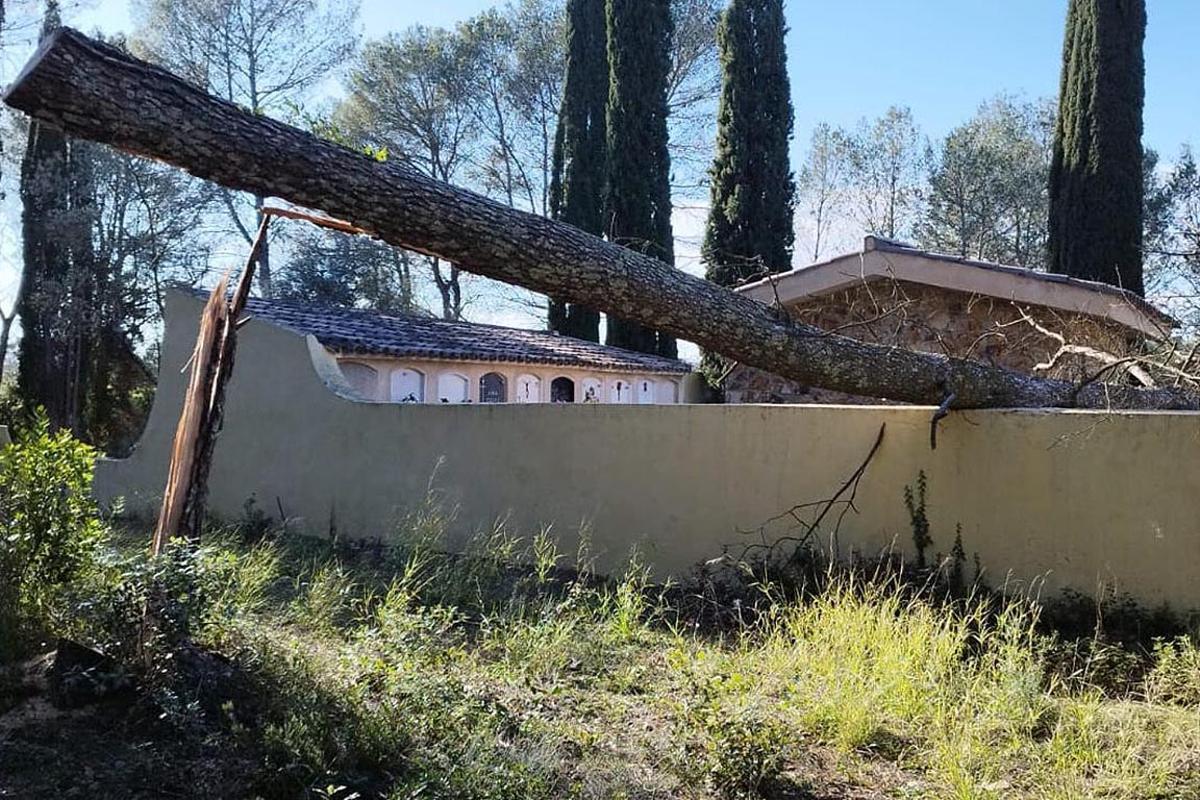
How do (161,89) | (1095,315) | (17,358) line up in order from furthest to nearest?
(17,358) < (1095,315) < (161,89)

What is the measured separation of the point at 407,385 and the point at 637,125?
1162cm

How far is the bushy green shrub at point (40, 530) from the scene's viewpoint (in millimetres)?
4715

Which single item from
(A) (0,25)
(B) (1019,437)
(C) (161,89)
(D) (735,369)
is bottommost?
(B) (1019,437)

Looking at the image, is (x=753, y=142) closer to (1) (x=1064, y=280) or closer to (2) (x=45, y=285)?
(1) (x=1064, y=280)

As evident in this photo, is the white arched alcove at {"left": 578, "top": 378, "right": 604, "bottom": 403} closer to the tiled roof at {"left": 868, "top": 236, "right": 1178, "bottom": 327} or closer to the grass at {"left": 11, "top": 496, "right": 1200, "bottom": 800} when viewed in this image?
the tiled roof at {"left": 868, "top": 236, "right": 1178, "bottom": 327}

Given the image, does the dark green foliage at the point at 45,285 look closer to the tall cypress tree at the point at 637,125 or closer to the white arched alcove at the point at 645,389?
the tall cypress tree at the point at 637,125

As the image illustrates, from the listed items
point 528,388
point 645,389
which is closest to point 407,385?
point 528,388

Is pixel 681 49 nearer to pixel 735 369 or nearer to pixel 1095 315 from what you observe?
pixel 735 369

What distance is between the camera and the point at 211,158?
4426 mm

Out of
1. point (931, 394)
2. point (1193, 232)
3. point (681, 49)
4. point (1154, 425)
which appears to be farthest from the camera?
point (681, 49)

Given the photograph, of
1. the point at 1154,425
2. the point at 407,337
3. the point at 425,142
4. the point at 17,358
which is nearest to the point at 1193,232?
the point at 1154,425

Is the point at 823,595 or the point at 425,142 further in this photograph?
the point at 425,142

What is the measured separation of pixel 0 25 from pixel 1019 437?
17.6 meters

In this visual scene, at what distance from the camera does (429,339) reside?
15.5 meters
